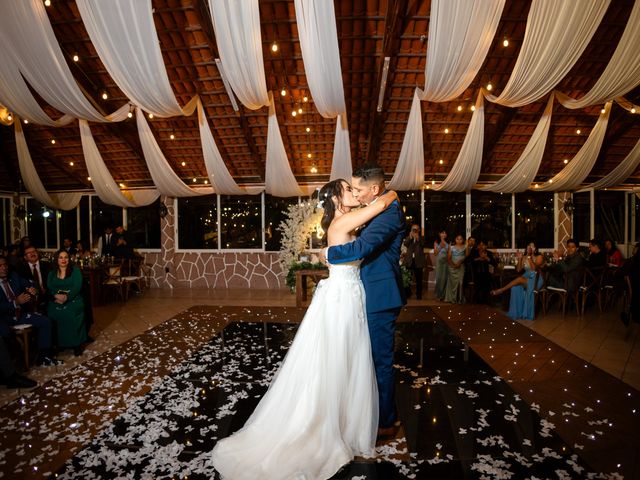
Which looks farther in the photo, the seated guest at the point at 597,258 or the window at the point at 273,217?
the window at the point at 273,217

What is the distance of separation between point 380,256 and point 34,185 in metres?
10.1

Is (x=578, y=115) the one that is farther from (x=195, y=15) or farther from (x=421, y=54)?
(x=195, y=15)

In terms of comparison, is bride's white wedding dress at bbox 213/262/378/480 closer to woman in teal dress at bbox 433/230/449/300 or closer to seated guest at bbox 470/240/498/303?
seated guest at bbox 470/240/498/303

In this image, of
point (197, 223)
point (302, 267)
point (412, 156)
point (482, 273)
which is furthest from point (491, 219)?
point (197, 223)

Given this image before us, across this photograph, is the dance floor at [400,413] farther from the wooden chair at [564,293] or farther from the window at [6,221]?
the window at [6,221]

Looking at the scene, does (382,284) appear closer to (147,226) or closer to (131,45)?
(131,45)

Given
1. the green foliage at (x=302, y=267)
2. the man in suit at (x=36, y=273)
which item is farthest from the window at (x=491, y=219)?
the man in suit at (x=36, y=273)

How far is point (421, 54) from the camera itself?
6676 millimetres

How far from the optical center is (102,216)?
38.2 feet

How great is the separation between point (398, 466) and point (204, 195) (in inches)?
371

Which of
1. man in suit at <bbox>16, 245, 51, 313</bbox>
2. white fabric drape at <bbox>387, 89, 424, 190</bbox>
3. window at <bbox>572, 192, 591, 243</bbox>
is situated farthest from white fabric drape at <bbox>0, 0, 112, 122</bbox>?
window at <bbox>572, 192, 591, 243</bbox>

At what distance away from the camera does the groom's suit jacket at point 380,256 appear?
97.6 inches

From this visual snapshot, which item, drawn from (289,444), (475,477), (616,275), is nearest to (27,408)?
(289,444)

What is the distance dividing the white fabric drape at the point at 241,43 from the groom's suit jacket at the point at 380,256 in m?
2.95
